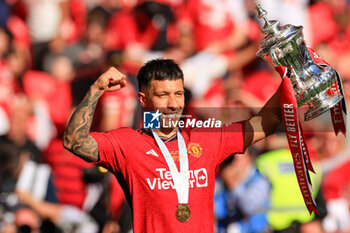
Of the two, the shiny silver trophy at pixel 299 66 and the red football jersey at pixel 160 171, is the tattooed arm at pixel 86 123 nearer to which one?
the red football jersey at pixel 160 171

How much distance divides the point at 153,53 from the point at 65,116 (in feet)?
4.38

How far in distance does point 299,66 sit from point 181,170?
974 mm

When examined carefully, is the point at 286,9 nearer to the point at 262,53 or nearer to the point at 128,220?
the point at 128,220

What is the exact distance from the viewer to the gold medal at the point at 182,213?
3.29 meters

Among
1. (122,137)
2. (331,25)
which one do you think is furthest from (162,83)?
(331,25)

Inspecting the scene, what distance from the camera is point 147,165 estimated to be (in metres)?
3.44

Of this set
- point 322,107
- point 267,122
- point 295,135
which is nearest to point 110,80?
point 267,122

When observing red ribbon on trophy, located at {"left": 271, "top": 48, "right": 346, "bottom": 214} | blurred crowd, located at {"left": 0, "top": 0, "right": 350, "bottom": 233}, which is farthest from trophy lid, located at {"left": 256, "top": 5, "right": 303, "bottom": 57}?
blurred crowd, located at {"left": 0, "top": 0, "right": 350, "bottom": 233}

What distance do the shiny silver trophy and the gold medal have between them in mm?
933

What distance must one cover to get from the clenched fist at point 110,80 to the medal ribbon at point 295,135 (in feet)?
3.19

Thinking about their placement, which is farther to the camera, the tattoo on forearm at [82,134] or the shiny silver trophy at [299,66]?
the shiny silver trophy at [299,66]

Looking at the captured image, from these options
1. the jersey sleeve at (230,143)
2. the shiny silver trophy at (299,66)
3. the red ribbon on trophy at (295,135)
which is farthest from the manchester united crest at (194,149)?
the shiny silver trophy at (299,66)

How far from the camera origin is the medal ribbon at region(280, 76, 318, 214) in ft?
10.8

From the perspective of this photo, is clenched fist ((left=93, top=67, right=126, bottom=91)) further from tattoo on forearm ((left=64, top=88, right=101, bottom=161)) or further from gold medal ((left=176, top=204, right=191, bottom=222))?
gold medal ((left=176, top=204, right=191, bottom=222))
